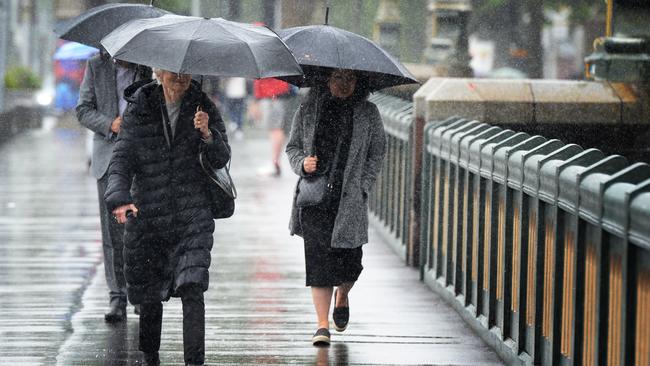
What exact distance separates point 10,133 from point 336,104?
21.0 meters

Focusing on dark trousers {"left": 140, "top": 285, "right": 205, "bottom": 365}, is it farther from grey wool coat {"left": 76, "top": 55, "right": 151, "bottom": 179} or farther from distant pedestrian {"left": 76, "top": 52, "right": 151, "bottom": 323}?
grey wool coat {"left": 76, "top": 55, "right": 151, "bottom": 179}

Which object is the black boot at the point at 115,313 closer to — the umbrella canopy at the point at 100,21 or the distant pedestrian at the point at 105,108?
the distant pedestrian at the point at 105,108

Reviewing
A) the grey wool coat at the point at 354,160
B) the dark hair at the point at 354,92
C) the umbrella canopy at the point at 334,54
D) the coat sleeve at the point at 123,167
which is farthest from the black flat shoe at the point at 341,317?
the coat sleeve at the point at 123,167

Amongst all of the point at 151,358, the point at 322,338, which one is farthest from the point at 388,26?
the point at 151,358

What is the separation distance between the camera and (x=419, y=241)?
11547mm

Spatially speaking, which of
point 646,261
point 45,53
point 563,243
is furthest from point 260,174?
point 45,53

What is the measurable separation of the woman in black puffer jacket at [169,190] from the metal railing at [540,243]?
1.59m

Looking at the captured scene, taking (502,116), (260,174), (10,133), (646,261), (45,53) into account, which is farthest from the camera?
(45,53)

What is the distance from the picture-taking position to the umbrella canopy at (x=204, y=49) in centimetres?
693

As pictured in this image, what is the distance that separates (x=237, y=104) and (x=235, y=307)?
70.9 ft

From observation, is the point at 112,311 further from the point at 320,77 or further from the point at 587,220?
the point at 587,220

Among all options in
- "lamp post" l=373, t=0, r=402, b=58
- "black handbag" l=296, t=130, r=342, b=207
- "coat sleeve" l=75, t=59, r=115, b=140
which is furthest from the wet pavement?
"lamp post" l=373, t=0, r=402, b=58

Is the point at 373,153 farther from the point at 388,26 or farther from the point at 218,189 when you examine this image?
the point at 388,26

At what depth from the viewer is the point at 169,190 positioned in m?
7.27
